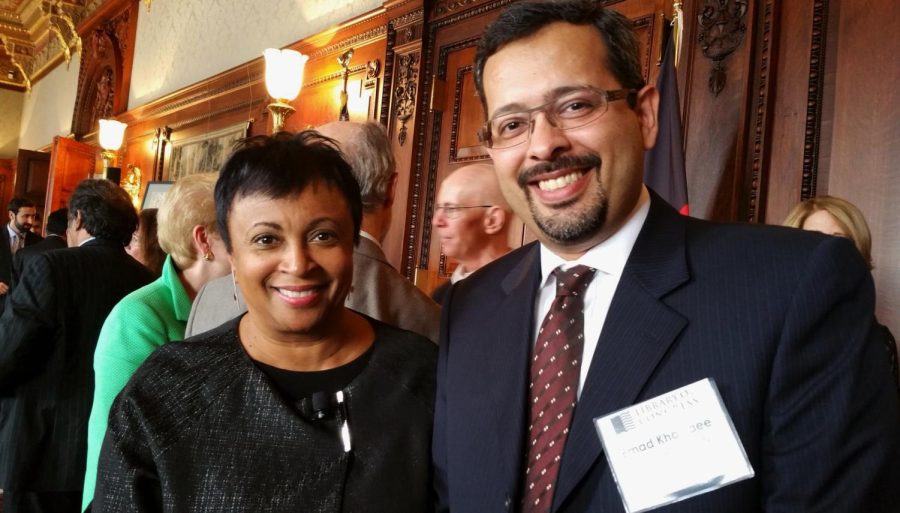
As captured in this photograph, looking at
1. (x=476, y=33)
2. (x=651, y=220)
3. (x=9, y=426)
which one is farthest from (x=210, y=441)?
(x=476, y=33)

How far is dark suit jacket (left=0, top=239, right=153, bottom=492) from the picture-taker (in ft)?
8.62

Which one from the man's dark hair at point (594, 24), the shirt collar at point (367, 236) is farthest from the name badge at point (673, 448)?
the shirt collar at point (367, 236)

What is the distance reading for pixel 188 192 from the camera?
88.4 inches

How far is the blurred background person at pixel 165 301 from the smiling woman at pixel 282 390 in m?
0.47

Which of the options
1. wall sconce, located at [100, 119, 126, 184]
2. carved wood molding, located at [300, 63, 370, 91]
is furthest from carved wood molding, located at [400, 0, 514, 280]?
wall sconce, located at [100, 119, 126, 184]

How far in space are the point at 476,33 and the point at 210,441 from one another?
3538 millimetres

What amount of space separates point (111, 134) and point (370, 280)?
8.82 meters

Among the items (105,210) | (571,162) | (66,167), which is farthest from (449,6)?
(66,167)

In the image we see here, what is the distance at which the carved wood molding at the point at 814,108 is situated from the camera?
2777 mm

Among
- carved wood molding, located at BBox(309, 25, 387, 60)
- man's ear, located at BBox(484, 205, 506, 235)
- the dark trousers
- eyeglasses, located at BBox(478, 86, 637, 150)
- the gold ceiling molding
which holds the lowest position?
the dark trousers

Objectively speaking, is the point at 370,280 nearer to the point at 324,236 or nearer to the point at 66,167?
the point at 324,236

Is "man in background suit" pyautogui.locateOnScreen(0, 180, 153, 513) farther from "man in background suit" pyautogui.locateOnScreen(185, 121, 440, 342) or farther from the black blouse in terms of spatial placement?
the black blouse

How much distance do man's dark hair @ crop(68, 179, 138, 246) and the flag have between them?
221 centimetres

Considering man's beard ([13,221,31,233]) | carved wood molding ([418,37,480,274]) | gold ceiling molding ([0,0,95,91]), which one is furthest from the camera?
gold ceiling molding ([0,0,95,91])
